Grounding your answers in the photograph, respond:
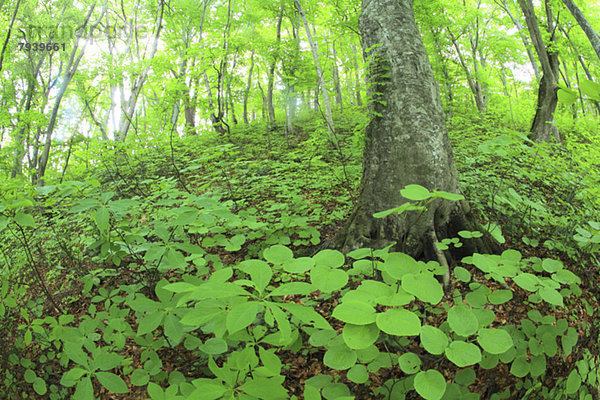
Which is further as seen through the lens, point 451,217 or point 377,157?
point 377,157

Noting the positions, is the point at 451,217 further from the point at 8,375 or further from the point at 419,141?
the point at 8,375

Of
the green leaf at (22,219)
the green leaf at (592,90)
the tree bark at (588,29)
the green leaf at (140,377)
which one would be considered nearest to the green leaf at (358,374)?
the green leaf at (140,377)

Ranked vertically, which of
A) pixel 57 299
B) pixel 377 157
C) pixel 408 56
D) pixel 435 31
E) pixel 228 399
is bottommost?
pixel 57 299

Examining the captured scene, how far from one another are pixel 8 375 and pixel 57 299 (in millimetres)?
864

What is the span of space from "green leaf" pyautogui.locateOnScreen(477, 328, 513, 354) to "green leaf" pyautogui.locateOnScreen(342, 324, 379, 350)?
1.12ft

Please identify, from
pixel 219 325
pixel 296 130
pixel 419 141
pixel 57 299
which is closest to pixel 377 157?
pixel 419 141

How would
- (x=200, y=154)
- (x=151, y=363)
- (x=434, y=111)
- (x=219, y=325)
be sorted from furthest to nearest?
(x=200, y=154) < (x=434, y=111) < (x=151, y=363) < (x=219, y=325)

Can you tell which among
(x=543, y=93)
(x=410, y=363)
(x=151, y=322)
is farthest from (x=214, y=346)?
(x=543, y=93)

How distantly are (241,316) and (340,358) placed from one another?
0.41 m

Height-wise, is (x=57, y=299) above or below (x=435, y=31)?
below

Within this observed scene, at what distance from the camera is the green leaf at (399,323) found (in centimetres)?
72

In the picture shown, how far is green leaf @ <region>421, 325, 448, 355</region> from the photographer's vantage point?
2.60 feet

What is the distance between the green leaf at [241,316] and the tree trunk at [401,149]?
1.53m

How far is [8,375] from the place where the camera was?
1742 mm
